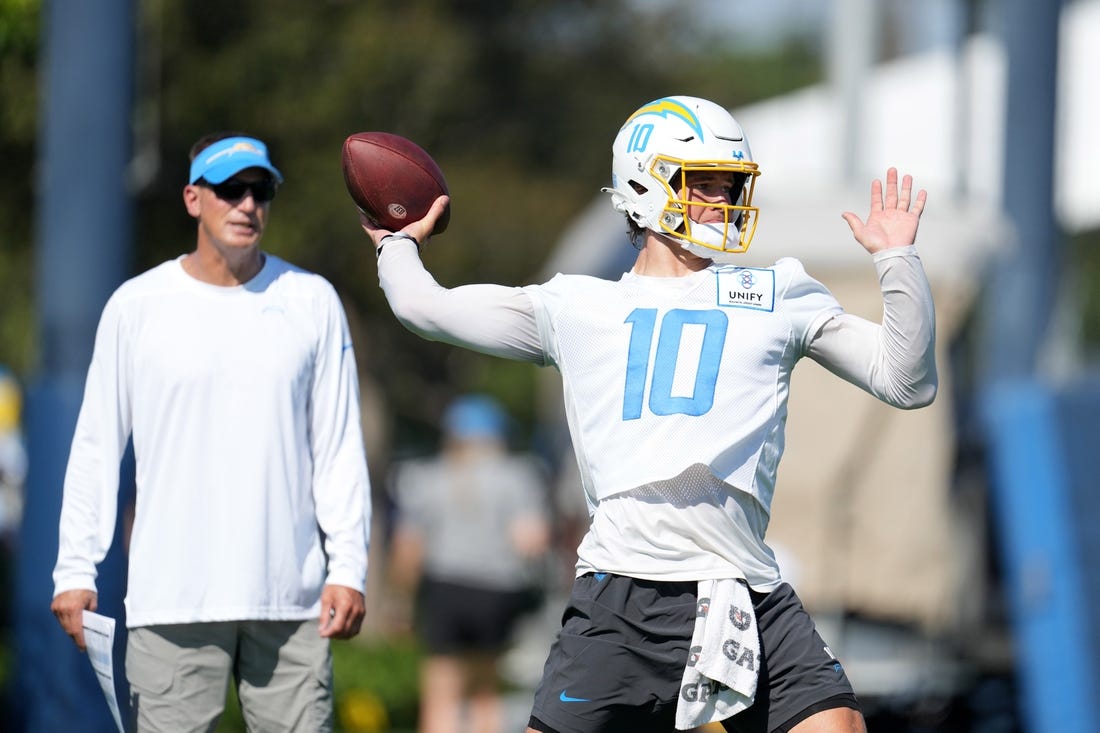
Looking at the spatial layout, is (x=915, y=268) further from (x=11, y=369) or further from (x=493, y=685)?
(x=11, y=369)

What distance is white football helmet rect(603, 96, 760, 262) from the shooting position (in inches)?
179

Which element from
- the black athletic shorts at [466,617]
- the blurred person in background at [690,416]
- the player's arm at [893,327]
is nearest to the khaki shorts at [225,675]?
the blurred person in background at [690,416]

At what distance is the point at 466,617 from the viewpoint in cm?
1005

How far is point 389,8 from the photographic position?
47.3 feet

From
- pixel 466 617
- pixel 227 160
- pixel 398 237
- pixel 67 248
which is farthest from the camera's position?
pixel 466 617

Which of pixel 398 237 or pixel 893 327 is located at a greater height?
pixel 398 237

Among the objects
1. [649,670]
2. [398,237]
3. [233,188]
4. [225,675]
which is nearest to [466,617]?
[225,675]

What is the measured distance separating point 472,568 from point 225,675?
16.8 feet

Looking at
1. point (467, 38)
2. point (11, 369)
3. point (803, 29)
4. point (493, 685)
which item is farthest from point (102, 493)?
point (803, 29)

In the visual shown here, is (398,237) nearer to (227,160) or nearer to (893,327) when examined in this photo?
(227,160)

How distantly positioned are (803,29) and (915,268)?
34200 mm

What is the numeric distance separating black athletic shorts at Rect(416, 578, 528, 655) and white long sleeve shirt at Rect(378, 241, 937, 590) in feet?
18.2

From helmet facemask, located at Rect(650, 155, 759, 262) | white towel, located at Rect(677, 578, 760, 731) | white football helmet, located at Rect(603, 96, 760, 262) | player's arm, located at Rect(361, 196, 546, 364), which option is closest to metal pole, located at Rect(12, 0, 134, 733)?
player's arm, located at Rect(361, 196, 546, 364)

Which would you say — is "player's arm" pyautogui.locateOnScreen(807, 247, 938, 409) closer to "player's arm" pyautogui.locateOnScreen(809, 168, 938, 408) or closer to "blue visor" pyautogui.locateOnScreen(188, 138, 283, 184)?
"player's arm" pyautogui.locateOnScreen(809, 168, 938, 408)
